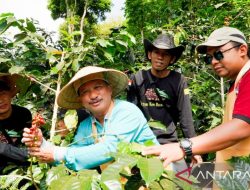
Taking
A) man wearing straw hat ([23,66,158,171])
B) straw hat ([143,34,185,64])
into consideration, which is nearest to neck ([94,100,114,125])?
man wearing straw hat ([23,66,158,171])

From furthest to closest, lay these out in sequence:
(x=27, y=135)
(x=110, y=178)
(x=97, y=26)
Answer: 1. (x=97, y=26)
2. (x=27, y=135)
3. (x=110, y=178)

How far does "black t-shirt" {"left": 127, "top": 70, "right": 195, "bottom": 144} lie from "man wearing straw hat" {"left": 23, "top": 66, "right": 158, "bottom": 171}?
2.68 ft

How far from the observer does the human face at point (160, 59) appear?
3.14 meters

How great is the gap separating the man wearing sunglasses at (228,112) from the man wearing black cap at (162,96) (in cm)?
85

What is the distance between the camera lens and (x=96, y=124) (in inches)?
82.7

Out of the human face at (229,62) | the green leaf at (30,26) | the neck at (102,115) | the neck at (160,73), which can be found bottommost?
the neck at (102,115)

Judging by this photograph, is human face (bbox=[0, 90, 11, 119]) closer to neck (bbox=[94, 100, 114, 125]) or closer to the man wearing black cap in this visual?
neck (bbox=[94, 100, 114, 125])

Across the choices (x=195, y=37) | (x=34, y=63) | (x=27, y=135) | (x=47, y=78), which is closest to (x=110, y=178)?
(x=27, y=135)

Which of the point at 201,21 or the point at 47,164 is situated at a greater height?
the point at 201,21

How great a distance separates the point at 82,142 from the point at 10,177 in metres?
0.45

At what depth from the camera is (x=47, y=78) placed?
8.66ft

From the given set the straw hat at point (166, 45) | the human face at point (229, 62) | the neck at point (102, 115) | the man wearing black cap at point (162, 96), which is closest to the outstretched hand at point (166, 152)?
the neck at point (102, 115)

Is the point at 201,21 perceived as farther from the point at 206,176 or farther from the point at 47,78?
the point at 206,176

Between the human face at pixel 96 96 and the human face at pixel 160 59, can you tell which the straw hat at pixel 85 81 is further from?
the human face at pixel 160 59
